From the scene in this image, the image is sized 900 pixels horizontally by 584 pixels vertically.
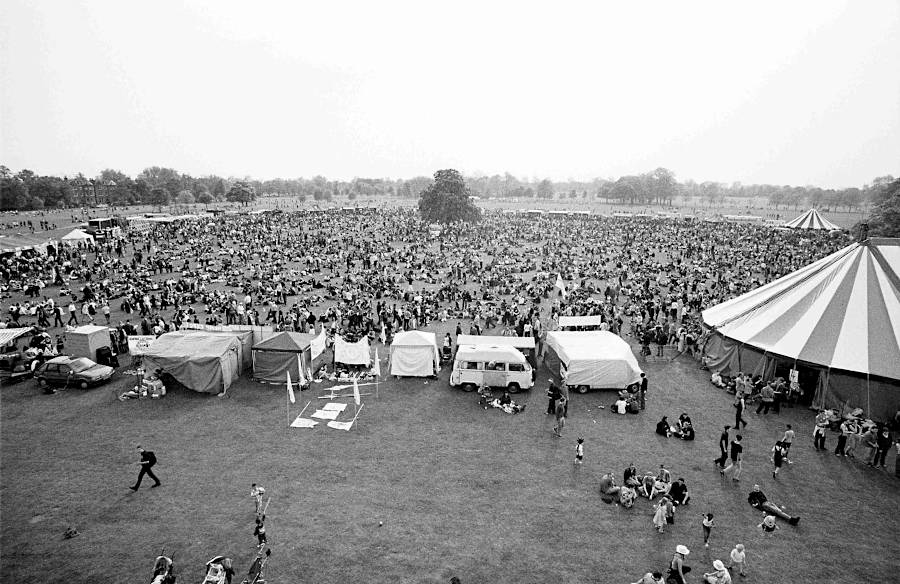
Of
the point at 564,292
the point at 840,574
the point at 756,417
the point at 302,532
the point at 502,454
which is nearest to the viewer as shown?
the point at 840,574

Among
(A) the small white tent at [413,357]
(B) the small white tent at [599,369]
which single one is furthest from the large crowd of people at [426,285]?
(A) the small white tent at [413,357]

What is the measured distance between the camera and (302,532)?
30.9ft

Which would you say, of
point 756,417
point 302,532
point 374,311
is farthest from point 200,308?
point 756,417

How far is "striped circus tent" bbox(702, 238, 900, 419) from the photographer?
46.3 ft

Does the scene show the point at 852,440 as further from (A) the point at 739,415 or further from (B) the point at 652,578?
(B) the point at 652,578

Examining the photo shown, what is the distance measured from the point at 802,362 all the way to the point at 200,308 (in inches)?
1076

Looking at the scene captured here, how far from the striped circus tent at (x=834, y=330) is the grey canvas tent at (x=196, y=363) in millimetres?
17759

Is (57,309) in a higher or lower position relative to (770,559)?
higher

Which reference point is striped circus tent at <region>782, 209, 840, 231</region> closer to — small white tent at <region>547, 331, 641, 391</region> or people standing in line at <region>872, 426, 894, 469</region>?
small white tent at <region>547, 331, 641, 391</region>

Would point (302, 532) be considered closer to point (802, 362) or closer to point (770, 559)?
point (770, 559)

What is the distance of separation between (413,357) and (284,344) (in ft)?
15.1

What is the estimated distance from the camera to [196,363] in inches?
627

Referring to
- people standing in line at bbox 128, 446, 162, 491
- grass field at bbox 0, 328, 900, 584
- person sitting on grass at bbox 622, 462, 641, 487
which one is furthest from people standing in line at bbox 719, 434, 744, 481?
people standing in line at bbox 128, 446, 162, 491

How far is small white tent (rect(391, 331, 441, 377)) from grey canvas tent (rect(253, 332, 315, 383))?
10.6 feet
